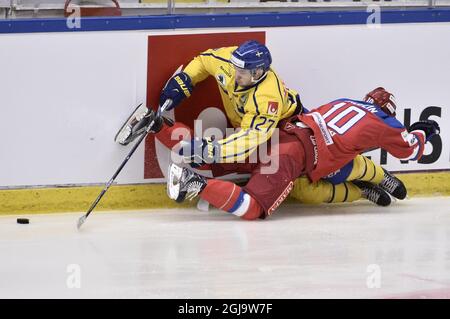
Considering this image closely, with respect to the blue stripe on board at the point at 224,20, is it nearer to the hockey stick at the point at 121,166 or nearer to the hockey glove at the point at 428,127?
the hockey stick at the point at 121,166

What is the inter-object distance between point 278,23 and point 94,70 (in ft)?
4.09

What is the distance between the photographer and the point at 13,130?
7008 mm

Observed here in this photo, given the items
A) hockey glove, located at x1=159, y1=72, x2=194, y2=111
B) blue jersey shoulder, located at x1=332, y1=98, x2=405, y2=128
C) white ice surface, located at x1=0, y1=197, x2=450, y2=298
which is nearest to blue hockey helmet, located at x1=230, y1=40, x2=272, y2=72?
hockey glove, located at x1=159, y1=72, x2=194, y2=111

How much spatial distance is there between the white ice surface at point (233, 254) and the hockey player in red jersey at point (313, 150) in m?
0.17

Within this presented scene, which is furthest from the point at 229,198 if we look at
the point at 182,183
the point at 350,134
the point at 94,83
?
the point at 94,83

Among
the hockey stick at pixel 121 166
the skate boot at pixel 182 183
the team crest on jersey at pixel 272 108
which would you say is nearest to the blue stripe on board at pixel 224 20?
the hockey stick at pixel 121 166

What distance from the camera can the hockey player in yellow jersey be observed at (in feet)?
22.7

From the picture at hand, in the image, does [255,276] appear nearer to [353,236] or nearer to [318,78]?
[353,236]

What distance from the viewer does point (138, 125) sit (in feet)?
22.7

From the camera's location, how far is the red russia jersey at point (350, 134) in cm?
720

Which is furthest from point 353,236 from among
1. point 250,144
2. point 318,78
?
point 318,78

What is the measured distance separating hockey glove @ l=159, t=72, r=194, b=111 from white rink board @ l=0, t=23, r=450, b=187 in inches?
6.3

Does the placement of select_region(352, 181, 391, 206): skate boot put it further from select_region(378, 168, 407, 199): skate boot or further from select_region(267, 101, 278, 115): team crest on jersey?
select_region(267, 101, 278, 115): team crest on jersey

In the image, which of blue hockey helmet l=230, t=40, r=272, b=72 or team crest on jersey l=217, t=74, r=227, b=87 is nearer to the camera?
blue hockey helmet l=230, t=40, r=272, b=72
